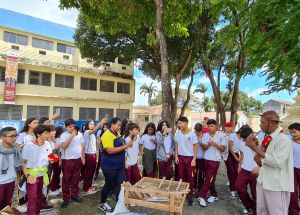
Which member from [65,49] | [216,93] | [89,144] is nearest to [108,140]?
[89,144]

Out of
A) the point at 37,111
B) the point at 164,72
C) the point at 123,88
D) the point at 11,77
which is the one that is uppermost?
the point at 123,88

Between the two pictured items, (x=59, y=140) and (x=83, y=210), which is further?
(x=59, y=140)

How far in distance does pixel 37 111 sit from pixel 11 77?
12.0 ft

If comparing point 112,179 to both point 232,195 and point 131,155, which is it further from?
point 232,195

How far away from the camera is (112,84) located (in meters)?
28.0

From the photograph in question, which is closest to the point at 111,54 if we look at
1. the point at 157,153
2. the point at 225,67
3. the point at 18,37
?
the point at 225,67

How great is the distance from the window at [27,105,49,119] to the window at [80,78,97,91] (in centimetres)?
405

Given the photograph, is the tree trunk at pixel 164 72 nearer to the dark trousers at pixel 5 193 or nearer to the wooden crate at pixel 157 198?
the wooden crate at pixel 157 198

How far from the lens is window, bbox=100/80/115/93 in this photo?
89.4ft

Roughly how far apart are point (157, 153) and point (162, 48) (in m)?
3.34

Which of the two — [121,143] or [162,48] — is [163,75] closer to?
[162,48]

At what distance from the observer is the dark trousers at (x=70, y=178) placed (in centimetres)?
553

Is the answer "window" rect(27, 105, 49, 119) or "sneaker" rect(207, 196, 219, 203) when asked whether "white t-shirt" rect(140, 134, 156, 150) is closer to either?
"sneaker" rect(207, 196, 219, 203)

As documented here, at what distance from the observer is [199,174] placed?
6652mm
